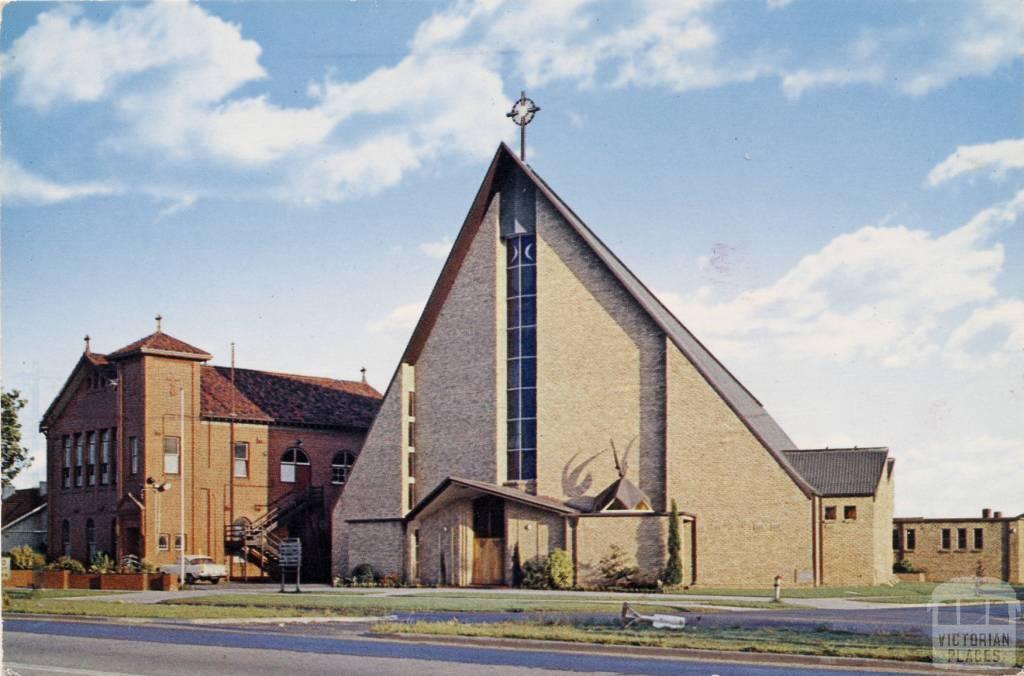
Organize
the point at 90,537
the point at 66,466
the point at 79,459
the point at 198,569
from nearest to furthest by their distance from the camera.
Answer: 1. the point at 198,569
2. the point at 90,537
3. the point at 79,459
4. the point at 66,466

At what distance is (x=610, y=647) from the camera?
21.9 metres

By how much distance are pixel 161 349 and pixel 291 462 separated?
9.72 metres

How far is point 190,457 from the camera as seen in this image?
58.7 metres

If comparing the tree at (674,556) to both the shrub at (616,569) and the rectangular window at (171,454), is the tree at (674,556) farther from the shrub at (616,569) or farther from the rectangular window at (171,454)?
the rectangular window at (171,454)

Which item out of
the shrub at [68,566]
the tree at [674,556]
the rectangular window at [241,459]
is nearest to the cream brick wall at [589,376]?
the tree at [674,556]

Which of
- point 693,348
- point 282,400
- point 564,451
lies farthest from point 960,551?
point 282,400

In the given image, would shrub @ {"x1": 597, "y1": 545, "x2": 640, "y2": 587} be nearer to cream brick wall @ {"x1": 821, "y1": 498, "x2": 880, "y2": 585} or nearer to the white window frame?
cream brick wall @ {"x1": 821, "y1": 498, "x2": 880, "y2": 585}

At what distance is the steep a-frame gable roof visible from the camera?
4716cm

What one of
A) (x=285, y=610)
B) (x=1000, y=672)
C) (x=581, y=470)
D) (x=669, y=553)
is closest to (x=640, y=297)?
(x=581, y=470)

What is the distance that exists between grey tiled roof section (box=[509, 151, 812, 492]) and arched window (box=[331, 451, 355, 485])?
60.9 ft

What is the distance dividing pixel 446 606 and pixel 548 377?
18.7 meters

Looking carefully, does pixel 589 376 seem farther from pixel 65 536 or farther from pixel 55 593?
pixel 65 536

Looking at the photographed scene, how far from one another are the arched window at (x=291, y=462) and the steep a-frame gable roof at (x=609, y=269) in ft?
38.6

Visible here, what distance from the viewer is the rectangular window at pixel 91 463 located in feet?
200
